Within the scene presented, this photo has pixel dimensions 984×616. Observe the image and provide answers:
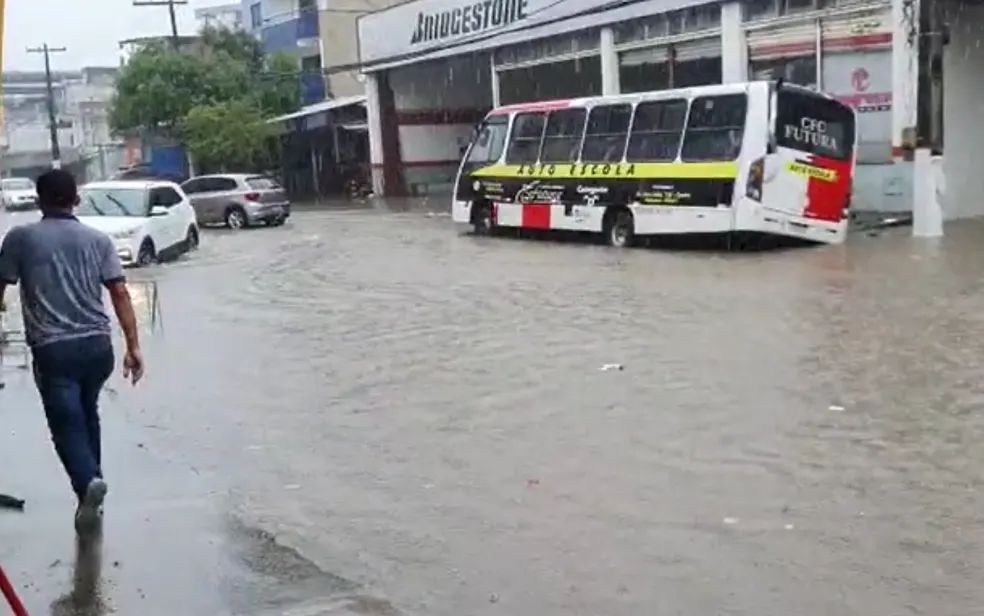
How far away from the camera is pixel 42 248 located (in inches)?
259

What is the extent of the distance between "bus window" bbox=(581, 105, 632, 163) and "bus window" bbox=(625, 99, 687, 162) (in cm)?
26

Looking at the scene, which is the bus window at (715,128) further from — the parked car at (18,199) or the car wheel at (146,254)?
the parked car at (18,199)

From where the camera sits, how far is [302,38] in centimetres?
6438

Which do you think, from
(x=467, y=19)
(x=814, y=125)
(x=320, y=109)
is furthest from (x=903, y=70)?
(x=320, y=109)

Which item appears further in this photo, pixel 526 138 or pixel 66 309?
pixel 526 138

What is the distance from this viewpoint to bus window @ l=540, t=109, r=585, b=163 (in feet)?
80.8

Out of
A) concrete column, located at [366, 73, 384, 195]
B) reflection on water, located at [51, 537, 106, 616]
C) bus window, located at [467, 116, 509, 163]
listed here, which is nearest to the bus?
bus window, located at [467, 116, 509, 163]

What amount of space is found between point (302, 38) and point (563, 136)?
138 feet

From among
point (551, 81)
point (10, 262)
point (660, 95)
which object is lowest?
point (10, 262)

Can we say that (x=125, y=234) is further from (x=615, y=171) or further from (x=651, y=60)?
(x=651, y=60)

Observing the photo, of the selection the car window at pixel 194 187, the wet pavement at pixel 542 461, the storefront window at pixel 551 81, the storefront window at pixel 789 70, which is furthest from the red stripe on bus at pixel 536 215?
the car window at pixel 194 187

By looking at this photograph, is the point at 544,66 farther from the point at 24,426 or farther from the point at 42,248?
the point at 42,248

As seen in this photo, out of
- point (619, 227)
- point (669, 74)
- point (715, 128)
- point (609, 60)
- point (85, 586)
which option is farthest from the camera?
point (609, 60)

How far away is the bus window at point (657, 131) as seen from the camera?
22.1 metres
